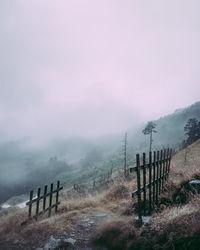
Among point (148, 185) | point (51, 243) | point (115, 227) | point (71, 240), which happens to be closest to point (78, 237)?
point (71, 240)

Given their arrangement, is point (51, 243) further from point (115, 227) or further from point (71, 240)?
point (115, 227)

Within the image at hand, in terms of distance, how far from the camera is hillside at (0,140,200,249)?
3600mm

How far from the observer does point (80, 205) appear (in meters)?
8.53

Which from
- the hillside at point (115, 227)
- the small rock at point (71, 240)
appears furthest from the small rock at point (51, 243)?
the small rock at point (71, 240)

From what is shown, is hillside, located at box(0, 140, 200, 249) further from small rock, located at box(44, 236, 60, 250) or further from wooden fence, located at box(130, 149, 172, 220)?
wooden fence, located at box(130, 149, 172, 220)

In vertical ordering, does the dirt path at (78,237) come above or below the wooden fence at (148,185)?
below

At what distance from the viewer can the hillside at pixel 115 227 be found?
3600 mm

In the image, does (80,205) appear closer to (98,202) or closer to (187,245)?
(98,202)

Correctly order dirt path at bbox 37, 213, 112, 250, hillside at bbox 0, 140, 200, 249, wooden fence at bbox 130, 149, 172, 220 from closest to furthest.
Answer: hillside at bbox 0, 140, 200, 249, dirt path at bbox 37, 213, 112, 250, wooden fence at bbox 130, 149, 172, 220

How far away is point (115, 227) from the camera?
187 inches

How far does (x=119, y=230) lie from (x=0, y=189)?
470ft

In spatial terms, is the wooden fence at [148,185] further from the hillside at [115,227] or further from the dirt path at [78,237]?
the dirt path at [78,237]

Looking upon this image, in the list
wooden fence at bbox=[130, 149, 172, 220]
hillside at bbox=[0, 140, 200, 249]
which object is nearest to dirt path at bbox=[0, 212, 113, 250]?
hillside at bbox=[0, 140, 200, 249]

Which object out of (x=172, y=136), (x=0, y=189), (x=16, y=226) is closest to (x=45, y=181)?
(x=0, y=189)
